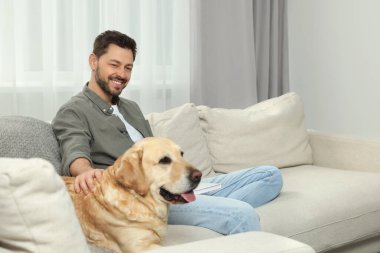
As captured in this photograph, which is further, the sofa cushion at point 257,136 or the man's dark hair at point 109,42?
the sofa cushion at point 257,136

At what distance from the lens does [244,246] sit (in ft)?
3.86

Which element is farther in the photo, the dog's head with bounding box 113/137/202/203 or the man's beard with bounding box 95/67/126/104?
the man's beard with bounding box 95/67/126/104

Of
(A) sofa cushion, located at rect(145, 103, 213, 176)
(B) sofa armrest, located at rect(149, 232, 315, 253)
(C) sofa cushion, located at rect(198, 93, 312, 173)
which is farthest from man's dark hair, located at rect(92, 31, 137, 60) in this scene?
(B) sofa armrest, located at rect(149, 232, 315, 253)

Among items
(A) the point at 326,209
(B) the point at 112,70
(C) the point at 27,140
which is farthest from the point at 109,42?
(A) the point at 326,209

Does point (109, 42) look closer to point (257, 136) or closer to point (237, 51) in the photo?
point (257, 136)

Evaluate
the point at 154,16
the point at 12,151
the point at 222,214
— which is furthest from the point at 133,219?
the point at 154,16

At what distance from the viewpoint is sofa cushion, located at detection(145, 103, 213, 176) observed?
8.82ft

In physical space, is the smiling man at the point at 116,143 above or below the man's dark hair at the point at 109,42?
below

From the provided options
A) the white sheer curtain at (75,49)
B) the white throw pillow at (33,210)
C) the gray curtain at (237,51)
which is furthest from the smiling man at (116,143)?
the gray curtain at (237,51)

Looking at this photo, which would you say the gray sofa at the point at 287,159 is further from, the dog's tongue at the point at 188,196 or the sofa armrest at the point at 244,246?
the sofa armrest at the point at 244,246

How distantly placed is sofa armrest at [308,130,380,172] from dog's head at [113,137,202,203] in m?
1.56

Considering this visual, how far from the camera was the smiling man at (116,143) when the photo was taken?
75.5 inches

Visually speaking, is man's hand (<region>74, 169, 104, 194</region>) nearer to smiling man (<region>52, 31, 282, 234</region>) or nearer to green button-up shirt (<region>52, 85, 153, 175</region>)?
smiling man (<region>52, 31, 282, 234</region>)

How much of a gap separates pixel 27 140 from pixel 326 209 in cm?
122
